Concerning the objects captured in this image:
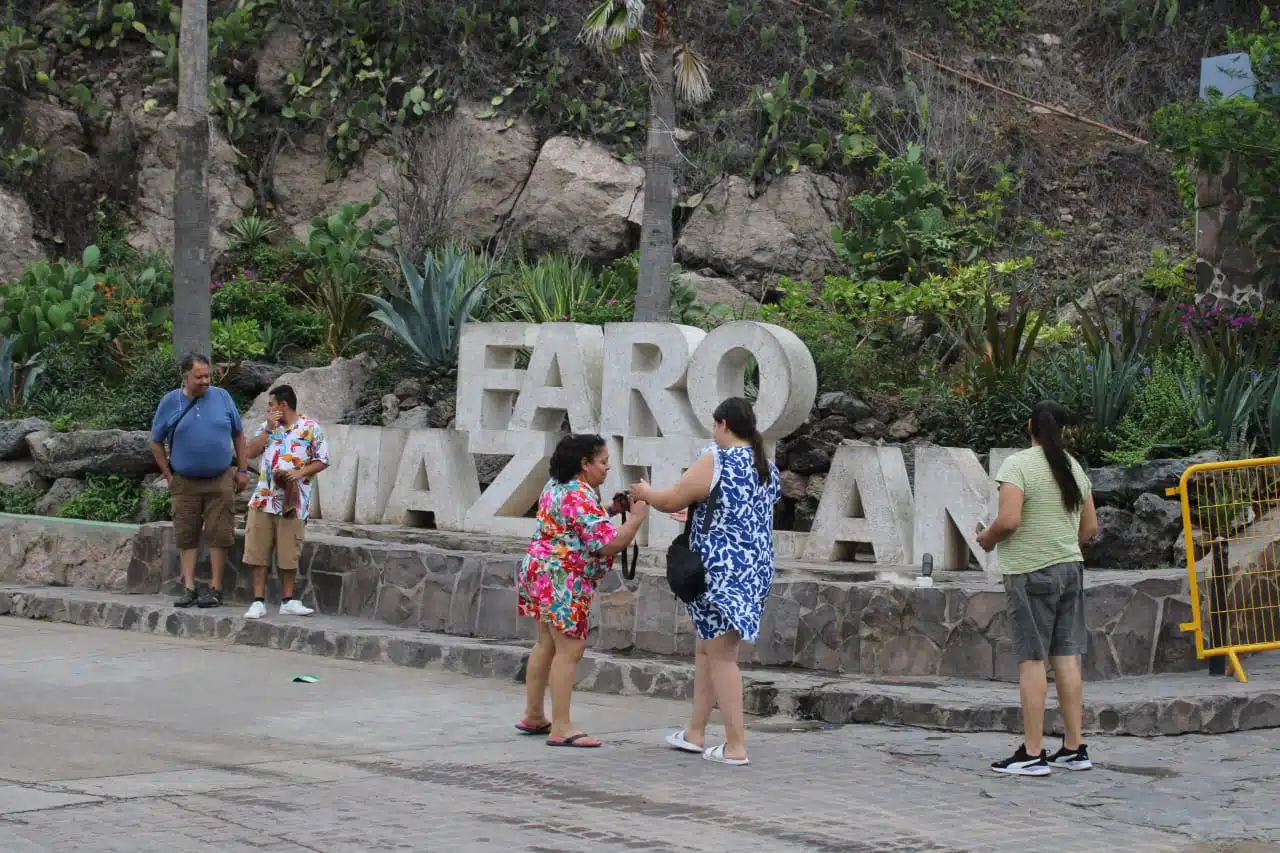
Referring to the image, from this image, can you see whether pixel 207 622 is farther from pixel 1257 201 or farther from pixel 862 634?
pixel 1257 201

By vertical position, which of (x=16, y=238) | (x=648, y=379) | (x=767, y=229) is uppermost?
(x=767, y=229)

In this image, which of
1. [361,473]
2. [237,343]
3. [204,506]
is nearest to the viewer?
[204,506]

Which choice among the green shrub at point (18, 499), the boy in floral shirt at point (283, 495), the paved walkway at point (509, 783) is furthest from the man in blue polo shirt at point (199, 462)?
the green shrub at point (18, 499)

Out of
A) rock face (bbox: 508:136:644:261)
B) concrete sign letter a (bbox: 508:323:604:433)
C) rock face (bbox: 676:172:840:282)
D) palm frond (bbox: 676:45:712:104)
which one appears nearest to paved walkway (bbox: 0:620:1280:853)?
concrete sign letter a (bbox: 508:323:604:433)

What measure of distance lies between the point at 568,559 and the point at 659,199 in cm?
945

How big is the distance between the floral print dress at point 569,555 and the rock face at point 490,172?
1527 cm

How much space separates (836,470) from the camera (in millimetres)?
11805

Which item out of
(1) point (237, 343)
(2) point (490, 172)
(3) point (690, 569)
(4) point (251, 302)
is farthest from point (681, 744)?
(2) point (490, 172)

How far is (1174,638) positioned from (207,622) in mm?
6800

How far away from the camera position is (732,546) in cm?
800

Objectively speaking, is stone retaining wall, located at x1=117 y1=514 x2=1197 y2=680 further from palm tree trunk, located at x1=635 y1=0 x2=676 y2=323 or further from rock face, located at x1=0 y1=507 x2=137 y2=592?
palm tree trunk, located at x1=635 y1=0 x2=676 y2=323

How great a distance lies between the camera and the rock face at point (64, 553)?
555 inches

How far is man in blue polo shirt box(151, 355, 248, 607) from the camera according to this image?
1249 cm

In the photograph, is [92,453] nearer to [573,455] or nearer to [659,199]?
[659,199]
